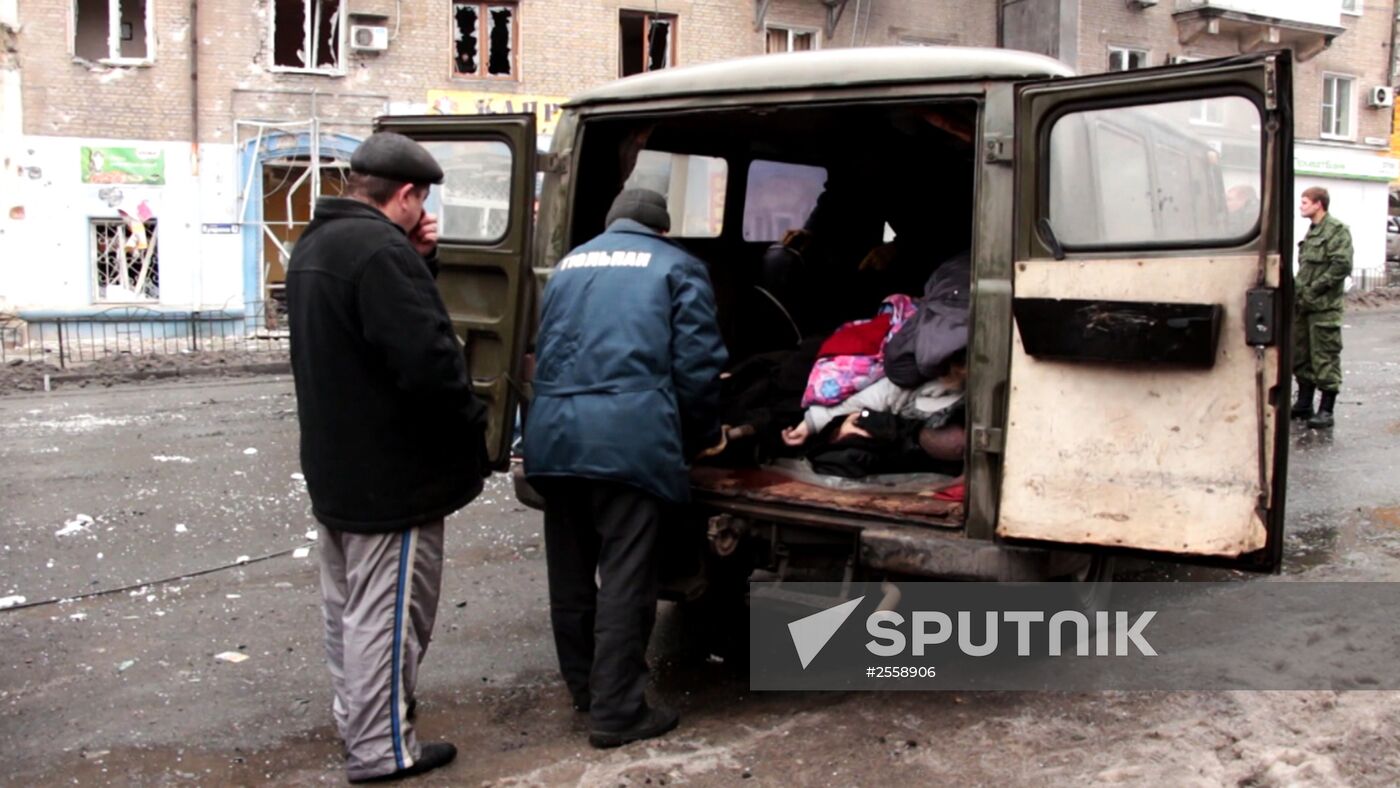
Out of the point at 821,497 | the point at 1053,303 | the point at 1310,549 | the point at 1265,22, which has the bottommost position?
the point at 1310,549

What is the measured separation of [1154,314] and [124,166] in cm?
1838

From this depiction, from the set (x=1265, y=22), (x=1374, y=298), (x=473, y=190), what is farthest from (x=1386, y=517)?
(x=1265, y=22)

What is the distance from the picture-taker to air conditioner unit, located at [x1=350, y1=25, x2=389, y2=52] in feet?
64.8

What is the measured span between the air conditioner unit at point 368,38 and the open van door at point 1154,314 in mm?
17638

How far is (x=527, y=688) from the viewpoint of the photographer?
4.70 m

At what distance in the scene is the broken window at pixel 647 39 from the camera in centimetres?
2197

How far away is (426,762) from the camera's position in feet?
12.8

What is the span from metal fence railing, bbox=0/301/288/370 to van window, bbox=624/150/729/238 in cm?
1172

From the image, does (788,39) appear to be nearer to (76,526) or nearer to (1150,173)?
(76,526)

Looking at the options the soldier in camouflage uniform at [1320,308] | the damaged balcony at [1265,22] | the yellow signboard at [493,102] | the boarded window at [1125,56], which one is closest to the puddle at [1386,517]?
the soldier in camouflage uniform at [1320,308]

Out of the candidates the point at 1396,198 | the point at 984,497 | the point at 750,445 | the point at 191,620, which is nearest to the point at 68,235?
the point at 191,620

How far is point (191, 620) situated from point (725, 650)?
2.39 m

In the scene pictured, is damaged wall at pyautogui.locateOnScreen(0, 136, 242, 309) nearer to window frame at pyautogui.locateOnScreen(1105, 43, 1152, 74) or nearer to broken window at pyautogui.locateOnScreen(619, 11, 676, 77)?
broken window at pyautogui.locateOnScreen(619, 11, 676, 77)

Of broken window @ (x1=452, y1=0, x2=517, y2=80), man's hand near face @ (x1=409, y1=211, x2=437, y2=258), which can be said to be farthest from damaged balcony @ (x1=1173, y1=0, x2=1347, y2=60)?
man's hand near face @ (x1=409, y1=211, x2=437, y2=258)
